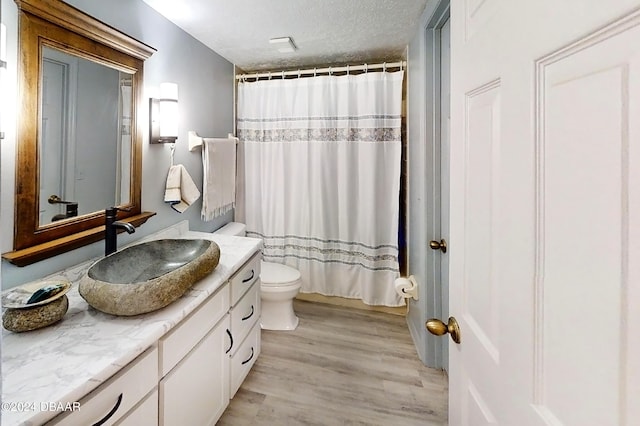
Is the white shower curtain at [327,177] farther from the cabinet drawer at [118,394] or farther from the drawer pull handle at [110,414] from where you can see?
the drawer pull handle at [110,414]

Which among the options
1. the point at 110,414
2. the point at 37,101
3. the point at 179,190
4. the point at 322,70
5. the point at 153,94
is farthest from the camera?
the point at 322,70

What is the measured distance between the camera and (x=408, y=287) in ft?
7.36

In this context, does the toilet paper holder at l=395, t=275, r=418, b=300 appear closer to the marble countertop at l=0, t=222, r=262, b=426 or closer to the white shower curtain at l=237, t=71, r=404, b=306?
the white shower curtain at l=237, t=71, r=404, b=306

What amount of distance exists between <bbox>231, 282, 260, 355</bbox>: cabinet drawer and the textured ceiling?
1.66 m

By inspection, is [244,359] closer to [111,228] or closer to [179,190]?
[111,228]

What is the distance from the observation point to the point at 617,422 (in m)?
0.37

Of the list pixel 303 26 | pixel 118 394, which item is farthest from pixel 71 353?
pixel 303 26

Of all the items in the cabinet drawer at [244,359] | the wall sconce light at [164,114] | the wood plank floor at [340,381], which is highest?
the wall sconce light at [164,114]

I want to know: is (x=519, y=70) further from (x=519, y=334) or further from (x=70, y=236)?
(x=70, y=236)

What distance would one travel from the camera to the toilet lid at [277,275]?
7.70 feet

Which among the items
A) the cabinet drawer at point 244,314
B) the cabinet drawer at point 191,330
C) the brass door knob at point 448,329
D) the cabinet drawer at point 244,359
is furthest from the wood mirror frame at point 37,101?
the brass door knob at point 448,329

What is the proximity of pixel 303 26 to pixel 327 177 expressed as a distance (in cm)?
115

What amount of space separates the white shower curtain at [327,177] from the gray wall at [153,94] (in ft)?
1.12

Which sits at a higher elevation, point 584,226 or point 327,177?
point 327,177
